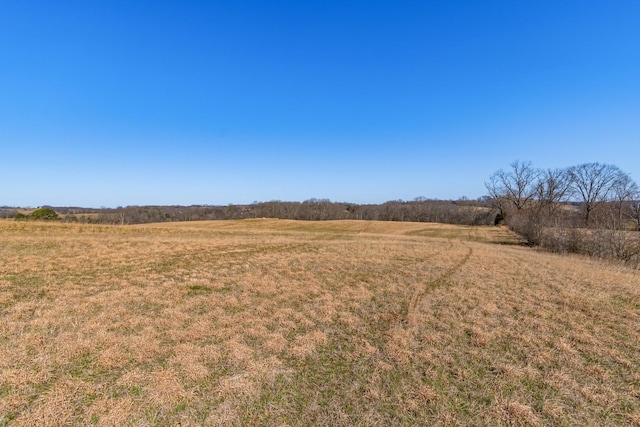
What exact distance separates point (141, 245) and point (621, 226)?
35655mm

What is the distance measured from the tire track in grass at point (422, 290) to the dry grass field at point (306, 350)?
0.35ft

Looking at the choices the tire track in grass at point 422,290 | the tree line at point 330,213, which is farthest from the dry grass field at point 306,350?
the tree line at point 330,213

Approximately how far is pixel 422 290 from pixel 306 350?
6205 millimetres

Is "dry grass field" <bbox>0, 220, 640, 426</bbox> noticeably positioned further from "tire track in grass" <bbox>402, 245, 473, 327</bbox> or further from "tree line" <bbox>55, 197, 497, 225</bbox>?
"tree line" <bbox>55, 197, 497, 225</bbox>

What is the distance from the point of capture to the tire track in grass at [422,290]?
7.12 m

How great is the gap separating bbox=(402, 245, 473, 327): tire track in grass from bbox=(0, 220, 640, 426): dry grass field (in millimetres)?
107

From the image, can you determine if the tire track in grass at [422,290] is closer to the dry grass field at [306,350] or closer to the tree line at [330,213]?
the dry grass field at [306,350]

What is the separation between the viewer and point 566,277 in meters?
12.6

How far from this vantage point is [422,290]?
9.98 m

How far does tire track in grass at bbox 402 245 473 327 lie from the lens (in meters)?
7.12

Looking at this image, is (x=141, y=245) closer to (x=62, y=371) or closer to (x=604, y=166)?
(x=62, y=371)

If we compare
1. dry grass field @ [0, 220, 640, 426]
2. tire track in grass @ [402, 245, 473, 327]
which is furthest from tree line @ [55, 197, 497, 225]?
dry grass field @ [0, 220, 640, 426]

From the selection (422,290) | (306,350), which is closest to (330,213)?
(422,290)

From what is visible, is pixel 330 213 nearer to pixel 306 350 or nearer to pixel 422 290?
pixel 422 290
